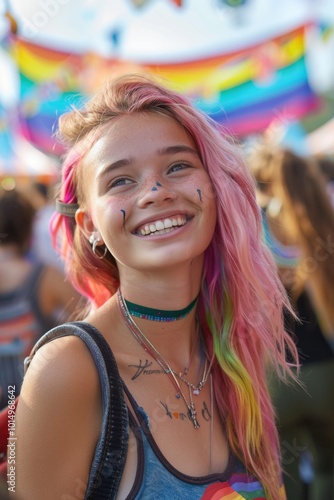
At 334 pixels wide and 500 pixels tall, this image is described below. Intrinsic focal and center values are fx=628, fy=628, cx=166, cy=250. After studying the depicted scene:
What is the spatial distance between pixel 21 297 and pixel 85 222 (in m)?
1.60

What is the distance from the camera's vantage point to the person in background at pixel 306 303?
9.13 feet

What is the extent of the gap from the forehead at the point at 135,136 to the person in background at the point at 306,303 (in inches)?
52.6

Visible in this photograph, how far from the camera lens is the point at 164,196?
4.56 feet

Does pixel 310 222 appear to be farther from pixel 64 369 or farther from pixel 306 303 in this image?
pixel 64 369

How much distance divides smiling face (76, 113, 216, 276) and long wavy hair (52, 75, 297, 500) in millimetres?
51

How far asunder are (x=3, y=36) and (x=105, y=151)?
7.22 ft

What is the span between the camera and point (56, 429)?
47.4 inches

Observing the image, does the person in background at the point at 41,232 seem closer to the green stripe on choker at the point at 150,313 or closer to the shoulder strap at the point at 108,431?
the green stripe on choker at the point at 150,313

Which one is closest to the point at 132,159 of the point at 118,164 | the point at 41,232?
the point at 118,164

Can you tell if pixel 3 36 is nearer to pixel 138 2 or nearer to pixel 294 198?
pixel 138 2

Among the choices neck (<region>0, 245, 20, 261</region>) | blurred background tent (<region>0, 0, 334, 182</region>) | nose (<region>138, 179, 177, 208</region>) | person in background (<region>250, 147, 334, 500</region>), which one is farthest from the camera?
blurred background tent (<region>0, 0, 334, 182</region>)

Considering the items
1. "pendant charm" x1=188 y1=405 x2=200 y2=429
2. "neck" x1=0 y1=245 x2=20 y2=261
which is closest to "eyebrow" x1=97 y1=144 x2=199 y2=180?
"pendant charm" x1=188 y1=405 x2=200 y2=429

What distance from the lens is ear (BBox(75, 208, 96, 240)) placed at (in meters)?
1.56

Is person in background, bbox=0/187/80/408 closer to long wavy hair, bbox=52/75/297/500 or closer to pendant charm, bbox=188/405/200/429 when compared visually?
long wavy hair, bbox=52/75/297/500
